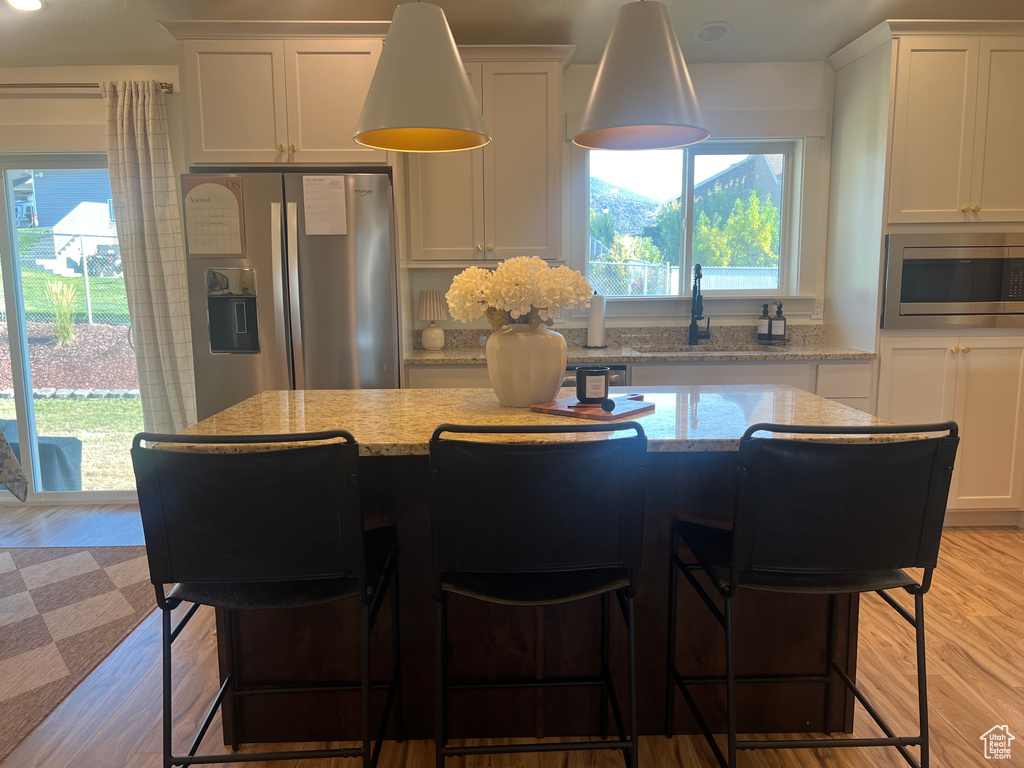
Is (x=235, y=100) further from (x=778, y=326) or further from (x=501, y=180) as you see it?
(x=778, y=326)

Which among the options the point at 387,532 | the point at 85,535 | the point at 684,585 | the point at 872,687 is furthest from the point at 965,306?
the point at 85,535

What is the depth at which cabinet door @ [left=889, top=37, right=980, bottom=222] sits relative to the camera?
10.4ft

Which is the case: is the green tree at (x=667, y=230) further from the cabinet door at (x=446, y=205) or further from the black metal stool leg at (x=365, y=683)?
the black metal stool leg at (x=365, y=683)

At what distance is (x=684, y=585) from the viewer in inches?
70.5

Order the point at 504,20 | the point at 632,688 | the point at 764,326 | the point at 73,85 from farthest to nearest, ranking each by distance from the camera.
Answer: the point at 764,326, the point at 73,85, the point at 504,20, the point at 632,688

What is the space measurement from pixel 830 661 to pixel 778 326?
7.63 feet

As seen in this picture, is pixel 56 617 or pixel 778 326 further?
pixel 778 326

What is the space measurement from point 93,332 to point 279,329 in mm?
1509

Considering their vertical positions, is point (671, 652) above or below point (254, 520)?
below

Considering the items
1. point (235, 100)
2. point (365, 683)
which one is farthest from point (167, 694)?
point (235, 100)

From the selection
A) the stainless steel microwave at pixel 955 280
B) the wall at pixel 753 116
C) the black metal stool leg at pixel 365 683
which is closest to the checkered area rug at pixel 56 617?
the black metal stool leg at pixel 365 683

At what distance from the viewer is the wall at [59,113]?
352 centimetres

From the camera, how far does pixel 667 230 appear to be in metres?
3.93

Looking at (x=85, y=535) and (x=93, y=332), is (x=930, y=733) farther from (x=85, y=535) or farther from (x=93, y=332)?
(x=93, y=332)
